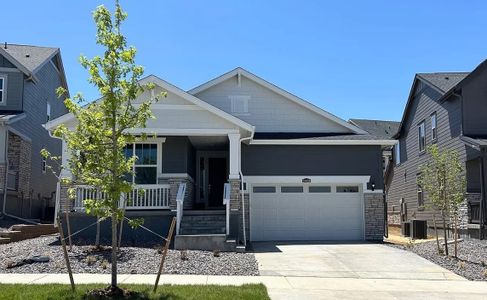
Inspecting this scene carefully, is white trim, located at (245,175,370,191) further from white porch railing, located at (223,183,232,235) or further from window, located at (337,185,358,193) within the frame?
white porch railing, located at (223,183,232,235)

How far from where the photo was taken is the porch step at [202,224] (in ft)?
52.5

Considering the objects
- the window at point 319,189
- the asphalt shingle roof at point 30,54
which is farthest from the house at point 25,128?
the window at point 319,189

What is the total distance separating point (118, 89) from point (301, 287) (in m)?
5.21

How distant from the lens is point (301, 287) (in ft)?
33.9

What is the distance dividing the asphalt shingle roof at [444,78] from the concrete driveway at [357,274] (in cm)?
942

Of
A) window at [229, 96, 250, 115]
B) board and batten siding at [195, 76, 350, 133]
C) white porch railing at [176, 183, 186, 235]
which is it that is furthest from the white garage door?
white porch railing at [176, 183, 186, 235]

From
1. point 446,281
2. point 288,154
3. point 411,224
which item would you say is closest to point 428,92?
point 411,224

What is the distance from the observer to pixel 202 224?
1645 cm

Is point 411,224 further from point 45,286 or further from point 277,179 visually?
point 45,286

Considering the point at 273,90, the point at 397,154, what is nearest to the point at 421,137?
the point at 397,154

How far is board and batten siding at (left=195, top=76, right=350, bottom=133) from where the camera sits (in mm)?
20984

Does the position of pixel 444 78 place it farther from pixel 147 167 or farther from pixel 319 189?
pixel 147 167

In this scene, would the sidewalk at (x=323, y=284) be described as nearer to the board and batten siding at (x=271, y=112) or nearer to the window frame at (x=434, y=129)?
the board and batten siding at (x=271, y=112)

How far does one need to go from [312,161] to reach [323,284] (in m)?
9.33
